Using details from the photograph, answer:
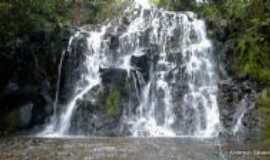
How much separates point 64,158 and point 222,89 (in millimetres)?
10008

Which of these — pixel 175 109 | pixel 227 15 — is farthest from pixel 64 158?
pixel 227 15

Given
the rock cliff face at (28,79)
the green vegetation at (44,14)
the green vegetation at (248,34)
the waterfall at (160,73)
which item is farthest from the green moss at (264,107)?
the green vegetation at (44,14)

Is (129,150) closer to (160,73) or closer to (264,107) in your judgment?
(264,107)

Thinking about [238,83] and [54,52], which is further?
[54,52]

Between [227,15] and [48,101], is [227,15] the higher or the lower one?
the higher one

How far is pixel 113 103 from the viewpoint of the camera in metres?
19.1

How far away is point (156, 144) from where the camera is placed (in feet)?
45.2

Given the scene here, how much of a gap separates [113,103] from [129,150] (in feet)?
22.3

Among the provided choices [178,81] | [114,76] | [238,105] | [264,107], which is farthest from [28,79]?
[264,107]

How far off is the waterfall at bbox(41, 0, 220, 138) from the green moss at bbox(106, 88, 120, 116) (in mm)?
472

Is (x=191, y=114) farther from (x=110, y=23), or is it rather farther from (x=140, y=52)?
(x=110, y=23)

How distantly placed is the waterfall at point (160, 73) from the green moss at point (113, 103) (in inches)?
18.6

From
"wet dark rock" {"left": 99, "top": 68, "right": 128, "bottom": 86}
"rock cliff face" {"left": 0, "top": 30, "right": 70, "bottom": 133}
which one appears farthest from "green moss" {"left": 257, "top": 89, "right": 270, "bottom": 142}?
"rock cliff face" {"left": 0, "top": 30, "right": 70, "bottom": 133}

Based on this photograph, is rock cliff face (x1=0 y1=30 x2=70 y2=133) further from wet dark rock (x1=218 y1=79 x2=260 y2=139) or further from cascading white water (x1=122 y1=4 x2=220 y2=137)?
wet dark rock (x1=218 y1=79 x2=260 y2=139)
